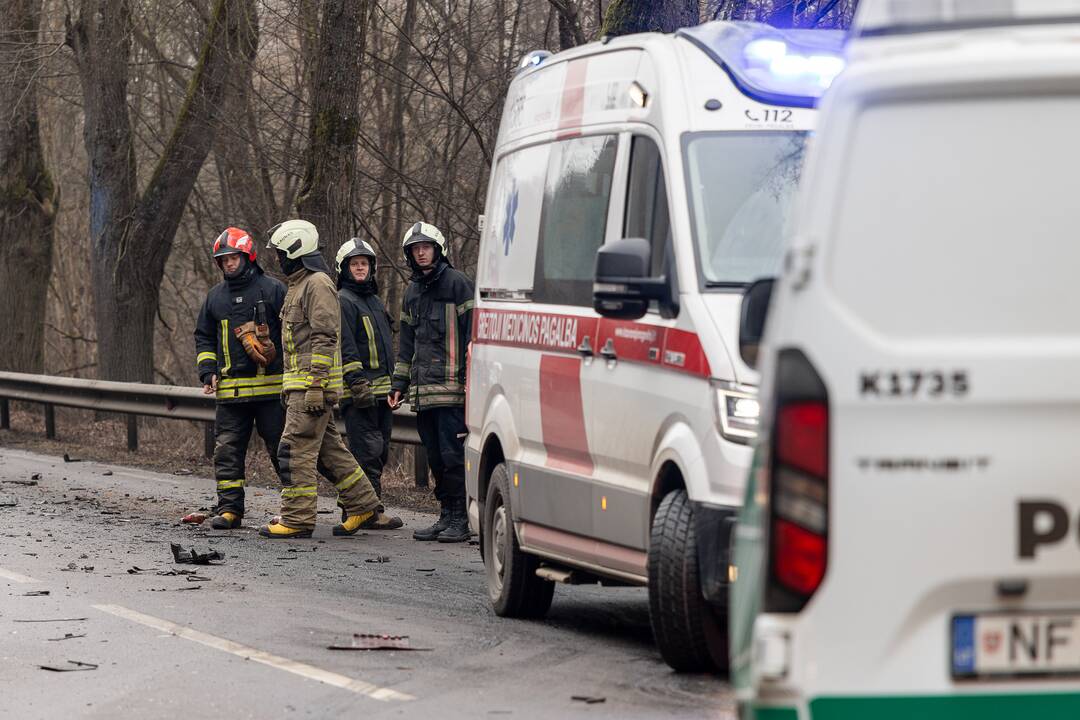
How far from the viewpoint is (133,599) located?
8836 millimetres

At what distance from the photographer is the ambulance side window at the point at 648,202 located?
23.4 feet

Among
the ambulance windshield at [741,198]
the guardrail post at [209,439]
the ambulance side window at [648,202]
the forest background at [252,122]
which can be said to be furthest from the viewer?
the guardrail post at [209,439]

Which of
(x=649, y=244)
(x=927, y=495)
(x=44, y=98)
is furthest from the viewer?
(x=44, y=98)

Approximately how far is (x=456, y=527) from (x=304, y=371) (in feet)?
4.59

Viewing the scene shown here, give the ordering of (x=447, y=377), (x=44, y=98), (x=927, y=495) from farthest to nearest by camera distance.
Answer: (x=44, y=98)
(x=447, y=377)
(x=927, y=495)

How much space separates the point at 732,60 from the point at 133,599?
394cm

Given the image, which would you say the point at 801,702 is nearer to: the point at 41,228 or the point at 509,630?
the point at 509,630

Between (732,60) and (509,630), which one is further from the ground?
(732,60)

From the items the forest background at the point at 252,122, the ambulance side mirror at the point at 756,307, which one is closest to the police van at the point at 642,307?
the ambulance side mirror at the point at 756,307

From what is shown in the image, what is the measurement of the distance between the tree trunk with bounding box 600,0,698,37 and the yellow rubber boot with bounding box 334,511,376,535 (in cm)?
376

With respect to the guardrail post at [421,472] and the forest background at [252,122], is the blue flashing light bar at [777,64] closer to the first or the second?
the forest background at [252,122]

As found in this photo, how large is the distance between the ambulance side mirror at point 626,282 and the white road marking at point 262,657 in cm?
164

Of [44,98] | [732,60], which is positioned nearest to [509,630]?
[732,60]

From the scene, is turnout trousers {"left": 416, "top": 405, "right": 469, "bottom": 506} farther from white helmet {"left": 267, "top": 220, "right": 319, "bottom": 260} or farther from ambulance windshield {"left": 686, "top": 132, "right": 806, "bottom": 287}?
ambulance windshield {"left": 686, "top": 132, "right": 806, "bottom": 287}
